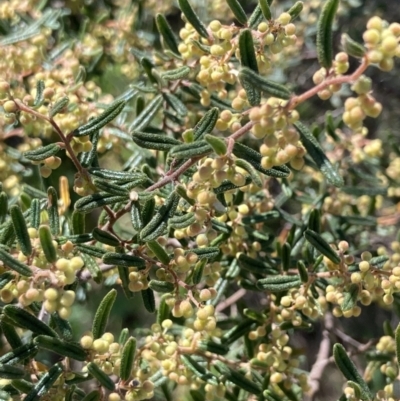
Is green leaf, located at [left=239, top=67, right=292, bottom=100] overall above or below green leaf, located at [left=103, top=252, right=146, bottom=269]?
above

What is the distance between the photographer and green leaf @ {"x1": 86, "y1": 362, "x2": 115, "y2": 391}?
81 centimetres

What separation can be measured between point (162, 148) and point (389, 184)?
94 centimetres

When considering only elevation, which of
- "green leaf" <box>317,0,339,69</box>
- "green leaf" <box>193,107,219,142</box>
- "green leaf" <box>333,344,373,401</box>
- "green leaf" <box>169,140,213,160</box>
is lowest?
"green leaf" <box>333,344,373,401</box>

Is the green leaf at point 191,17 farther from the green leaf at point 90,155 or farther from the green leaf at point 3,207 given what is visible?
the green leaf at point 3,207

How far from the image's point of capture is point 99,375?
2.68 ft

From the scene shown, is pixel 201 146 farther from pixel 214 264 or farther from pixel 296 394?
pixel 296 394

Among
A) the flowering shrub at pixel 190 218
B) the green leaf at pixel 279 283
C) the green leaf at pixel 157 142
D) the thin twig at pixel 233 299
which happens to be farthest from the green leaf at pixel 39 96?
the thin twig at pixel 233 299

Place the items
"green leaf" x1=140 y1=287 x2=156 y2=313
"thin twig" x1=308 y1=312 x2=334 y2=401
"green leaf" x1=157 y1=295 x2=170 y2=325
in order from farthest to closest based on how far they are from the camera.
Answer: "thin twig" x1=308 y1=312 x2=334 y2=401
"green leaf" x1=157 y1=295 x2=170 y2=325
"green leaf" x1=140 y1=287 x2=156 y2=313

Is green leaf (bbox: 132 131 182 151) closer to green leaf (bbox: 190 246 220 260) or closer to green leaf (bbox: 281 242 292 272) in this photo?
green leaf (bbox: 190 246 220 260)

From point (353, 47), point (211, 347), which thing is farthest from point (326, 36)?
point (211, 347)

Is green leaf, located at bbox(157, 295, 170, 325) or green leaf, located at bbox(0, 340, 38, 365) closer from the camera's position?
green leaf, located at bbox(0, 340, 38, 365)

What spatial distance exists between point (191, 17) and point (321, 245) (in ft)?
1.57

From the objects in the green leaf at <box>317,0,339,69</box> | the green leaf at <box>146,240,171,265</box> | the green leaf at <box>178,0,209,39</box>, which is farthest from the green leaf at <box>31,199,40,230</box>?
the green leaf at <box>317,0,339,69</box>

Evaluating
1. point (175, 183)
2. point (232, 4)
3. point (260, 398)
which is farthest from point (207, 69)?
point (260, 398)
